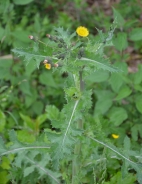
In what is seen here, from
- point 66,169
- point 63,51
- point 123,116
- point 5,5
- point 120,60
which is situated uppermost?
point 5,5

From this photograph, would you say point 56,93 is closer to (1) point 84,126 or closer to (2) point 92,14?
(1) point 84,126

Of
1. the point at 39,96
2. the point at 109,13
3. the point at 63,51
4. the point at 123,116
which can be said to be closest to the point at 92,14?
the point at 109,13

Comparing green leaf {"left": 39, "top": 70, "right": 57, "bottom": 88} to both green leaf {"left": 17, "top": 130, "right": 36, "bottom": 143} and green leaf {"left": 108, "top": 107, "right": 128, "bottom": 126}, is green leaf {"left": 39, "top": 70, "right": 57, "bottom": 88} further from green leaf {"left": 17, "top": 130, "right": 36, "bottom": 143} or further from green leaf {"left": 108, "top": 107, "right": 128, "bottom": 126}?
green leaf {"left": 108, "top": 107, "right": 128, "bottom": 126}

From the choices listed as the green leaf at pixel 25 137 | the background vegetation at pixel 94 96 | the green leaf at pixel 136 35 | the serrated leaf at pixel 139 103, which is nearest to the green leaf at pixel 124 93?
the background vegetation at pixel 94 96

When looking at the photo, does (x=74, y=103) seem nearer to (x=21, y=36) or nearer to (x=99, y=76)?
(x=99, y=76)

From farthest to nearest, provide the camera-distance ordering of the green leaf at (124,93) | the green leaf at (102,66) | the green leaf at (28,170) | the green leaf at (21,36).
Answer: the green leaf at (21,36), the green leaf at (124,93), the green leaf at (28,170), the green leaf at (102,66)

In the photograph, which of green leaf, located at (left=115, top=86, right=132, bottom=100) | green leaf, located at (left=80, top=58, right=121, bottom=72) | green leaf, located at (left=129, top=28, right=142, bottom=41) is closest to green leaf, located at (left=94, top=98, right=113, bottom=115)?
green leaf, located at (left=115, top=86, right=132, bottom=100)

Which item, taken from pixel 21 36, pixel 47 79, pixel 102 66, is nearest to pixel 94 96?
pixel 47 79

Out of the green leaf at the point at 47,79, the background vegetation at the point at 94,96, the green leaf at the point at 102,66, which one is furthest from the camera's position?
the green leaf at the point at 47,79

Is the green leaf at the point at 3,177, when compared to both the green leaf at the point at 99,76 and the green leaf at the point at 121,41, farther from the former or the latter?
the green leaf at the point at 121,41
